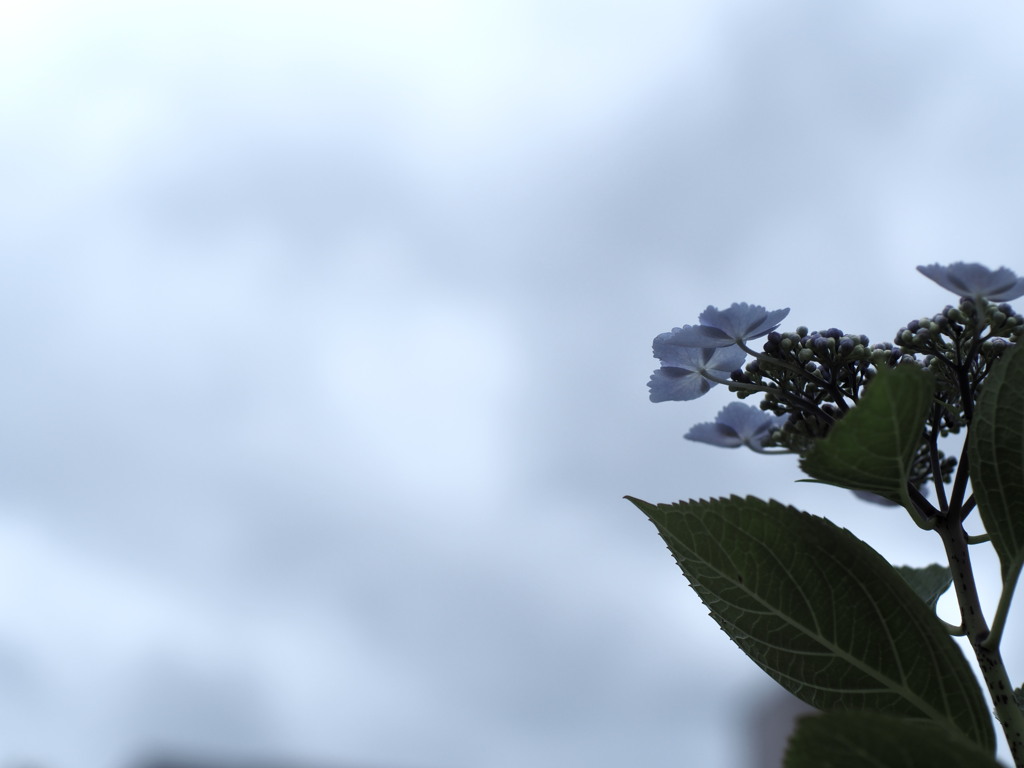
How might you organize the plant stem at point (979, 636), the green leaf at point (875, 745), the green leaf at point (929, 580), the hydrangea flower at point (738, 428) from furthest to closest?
the green leaf at point (929, 580) < the hydrangea flower at point (738, 428) < the plant stem at point (979, 636) < the green leaf at point (875, 745)

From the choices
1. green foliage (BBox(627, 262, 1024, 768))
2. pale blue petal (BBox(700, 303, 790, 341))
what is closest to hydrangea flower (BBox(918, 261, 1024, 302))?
green foliage (BBox(627, 262, 1024, 768))

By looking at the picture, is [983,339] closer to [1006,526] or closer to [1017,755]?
[1006,526]

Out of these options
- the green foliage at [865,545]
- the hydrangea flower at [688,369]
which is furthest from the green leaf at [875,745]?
the hydrangea flower at [688,369]

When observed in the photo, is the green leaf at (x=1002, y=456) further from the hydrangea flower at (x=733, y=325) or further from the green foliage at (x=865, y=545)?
the hydrangea flower at (x=733, y=325)

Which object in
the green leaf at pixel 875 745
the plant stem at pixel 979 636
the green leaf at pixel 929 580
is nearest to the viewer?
the green leaf at pixel 875 745

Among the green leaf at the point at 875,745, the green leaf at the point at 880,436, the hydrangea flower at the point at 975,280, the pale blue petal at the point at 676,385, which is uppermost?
the pale blue petal at the point at 676,385

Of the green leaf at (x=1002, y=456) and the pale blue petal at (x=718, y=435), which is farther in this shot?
the pale blue petal at (x=718, y=435)
